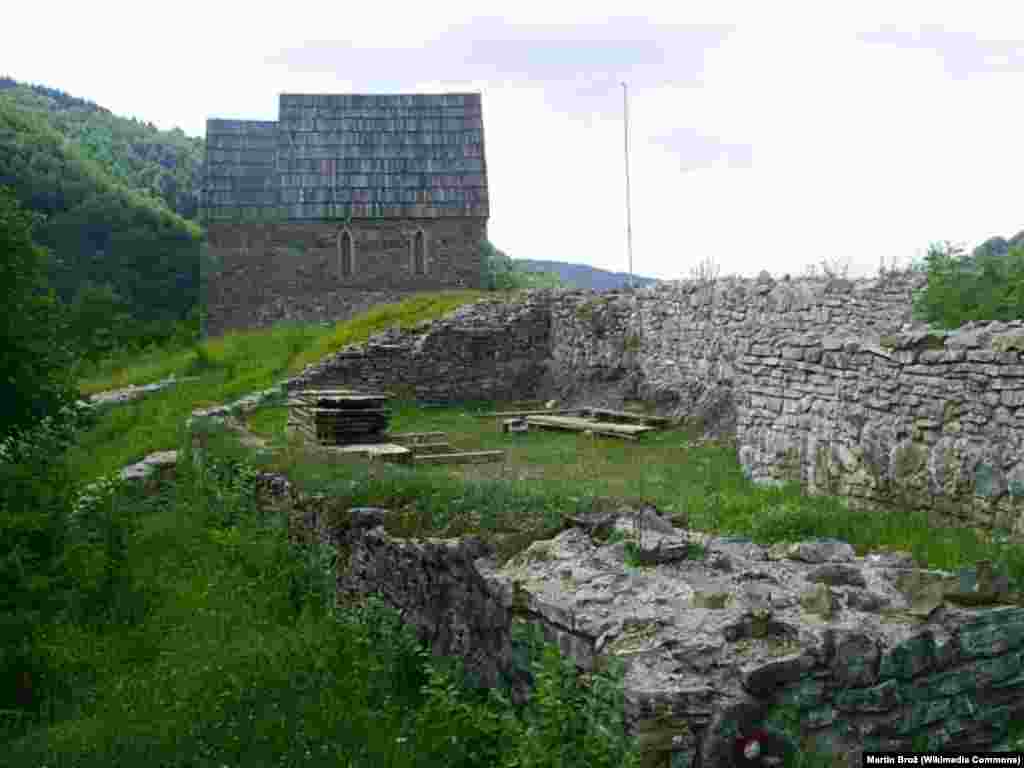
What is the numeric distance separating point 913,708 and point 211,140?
111 feet

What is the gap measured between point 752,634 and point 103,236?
43.0 metres

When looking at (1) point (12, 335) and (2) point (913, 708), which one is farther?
(1) point (12, 335)

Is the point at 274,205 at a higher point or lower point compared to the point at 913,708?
higher

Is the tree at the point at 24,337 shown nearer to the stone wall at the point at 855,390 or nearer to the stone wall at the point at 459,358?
the stone wall at the point at 855,390

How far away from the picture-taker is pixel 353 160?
34.8 metres

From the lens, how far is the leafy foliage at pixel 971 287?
1173cm

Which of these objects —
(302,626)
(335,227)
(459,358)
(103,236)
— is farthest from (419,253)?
(302,626)

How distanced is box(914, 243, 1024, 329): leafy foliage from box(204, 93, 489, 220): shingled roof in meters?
22.1

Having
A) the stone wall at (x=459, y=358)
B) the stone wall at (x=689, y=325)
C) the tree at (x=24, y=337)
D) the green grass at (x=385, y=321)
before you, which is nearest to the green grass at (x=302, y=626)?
the tree at (x=24, y=337)

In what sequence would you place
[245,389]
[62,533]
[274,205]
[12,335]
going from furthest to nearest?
[274,205], [245,389], [12,335], [62,533]

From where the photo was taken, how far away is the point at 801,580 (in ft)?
20.3

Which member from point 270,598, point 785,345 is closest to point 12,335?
point 270,598

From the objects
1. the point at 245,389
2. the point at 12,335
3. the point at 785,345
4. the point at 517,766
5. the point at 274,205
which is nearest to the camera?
the point at 517,766

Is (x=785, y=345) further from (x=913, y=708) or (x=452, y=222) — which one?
(x=452, y=222)
